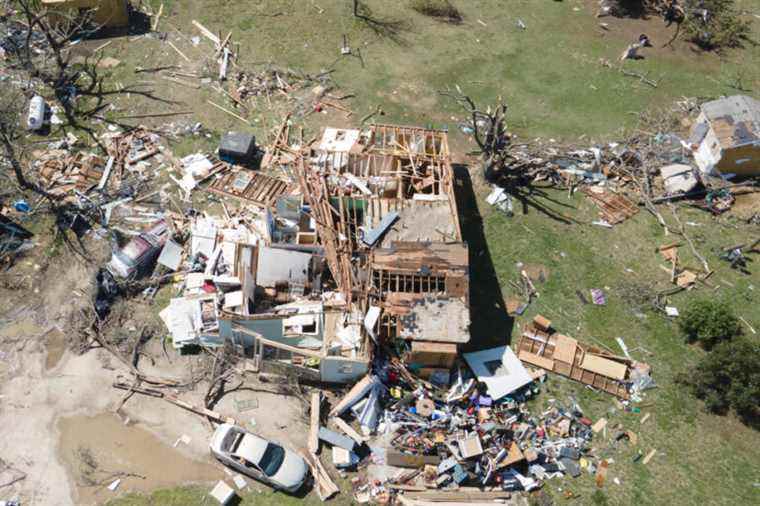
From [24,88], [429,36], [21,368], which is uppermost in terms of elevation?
[429,36]

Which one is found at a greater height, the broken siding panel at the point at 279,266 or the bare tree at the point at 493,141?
the bare tree at the point at 493,141

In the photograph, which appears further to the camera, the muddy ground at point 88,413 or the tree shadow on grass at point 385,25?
the tree shadow on grass at point 385,25

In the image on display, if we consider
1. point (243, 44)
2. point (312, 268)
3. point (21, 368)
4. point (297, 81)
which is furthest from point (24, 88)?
point (312, 268)

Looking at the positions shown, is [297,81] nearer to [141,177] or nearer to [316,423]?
→ [141,177]

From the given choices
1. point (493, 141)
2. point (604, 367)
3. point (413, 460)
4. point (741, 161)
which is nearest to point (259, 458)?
point (413, 460)

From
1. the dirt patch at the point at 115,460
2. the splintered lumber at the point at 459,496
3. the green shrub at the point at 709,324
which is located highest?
the green shrub at the point at 709,324

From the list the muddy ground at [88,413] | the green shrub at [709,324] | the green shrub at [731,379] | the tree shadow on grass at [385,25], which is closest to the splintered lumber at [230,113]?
the tree shadow on grass at [385,25]

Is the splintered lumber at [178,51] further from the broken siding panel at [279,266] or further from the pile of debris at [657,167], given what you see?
the pile of debris at [657,167]
